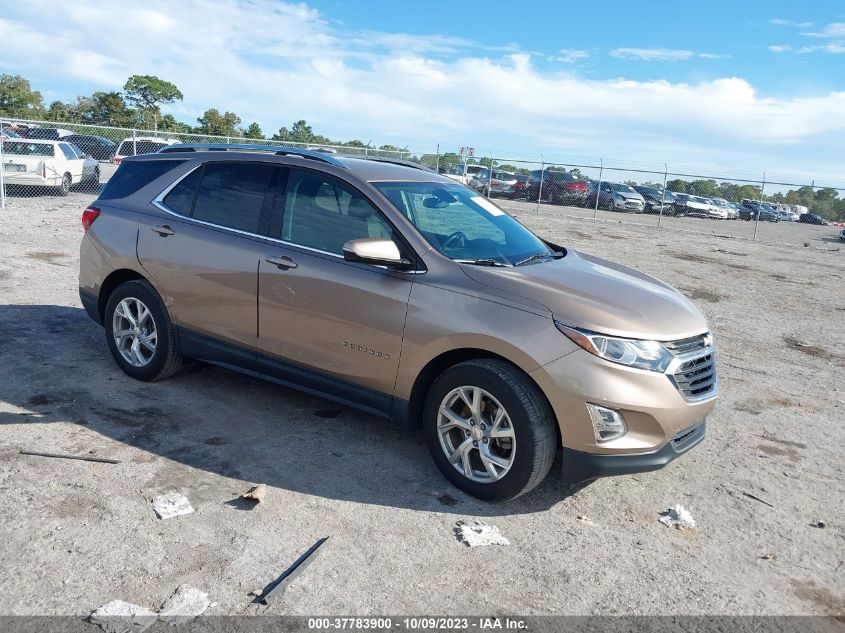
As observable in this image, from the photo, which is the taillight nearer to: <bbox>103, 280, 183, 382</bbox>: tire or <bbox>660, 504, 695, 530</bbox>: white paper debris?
<bbox>103, 280, 183, 382</bbox>: tire

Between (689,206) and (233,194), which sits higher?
(689,206)

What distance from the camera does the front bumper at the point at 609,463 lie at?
12.7 feet

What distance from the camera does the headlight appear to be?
3855 millimetres

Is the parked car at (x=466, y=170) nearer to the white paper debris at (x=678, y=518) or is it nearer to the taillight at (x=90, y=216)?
the taillight at (x=90, y=216)

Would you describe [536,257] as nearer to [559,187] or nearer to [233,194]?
[233,194]

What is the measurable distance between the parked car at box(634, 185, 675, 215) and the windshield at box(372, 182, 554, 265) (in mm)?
31371

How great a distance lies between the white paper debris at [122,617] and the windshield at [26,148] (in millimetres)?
19426

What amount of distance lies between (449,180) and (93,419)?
9.90ft

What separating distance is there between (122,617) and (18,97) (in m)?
81.2

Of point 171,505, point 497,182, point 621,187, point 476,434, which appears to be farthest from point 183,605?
point 621,187

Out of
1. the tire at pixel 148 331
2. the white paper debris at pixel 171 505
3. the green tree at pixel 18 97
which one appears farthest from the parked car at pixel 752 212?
the green tree at pixel 18 97

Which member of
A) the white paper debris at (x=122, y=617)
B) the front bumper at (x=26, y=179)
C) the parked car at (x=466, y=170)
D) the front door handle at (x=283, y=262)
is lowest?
the white paper debris at (x=122, y=617)

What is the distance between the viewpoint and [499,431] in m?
4.04

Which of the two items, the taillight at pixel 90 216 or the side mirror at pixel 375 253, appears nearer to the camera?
the side mirror at pixel 375 253
